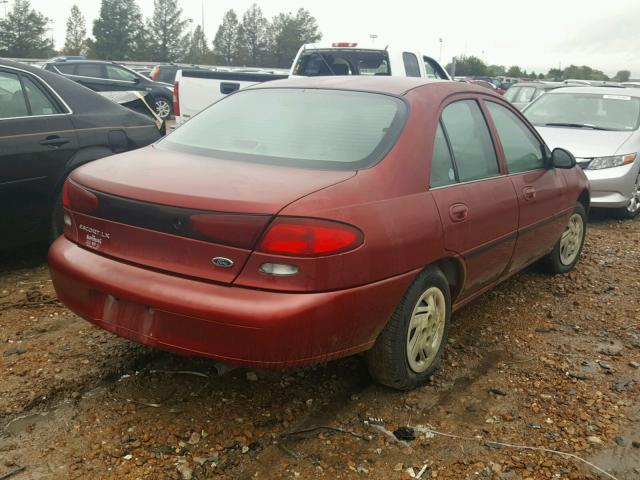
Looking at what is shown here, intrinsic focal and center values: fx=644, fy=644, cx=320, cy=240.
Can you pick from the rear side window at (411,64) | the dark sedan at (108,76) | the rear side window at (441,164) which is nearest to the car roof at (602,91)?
the rear side window at (411,64)

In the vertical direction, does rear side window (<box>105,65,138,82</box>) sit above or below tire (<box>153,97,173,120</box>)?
above

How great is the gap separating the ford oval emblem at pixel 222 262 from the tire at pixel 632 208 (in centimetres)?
657

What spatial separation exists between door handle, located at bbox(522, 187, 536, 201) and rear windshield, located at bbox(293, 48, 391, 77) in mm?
5461

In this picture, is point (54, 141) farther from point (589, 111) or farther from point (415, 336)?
point (589, 111)

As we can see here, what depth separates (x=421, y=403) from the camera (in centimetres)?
318

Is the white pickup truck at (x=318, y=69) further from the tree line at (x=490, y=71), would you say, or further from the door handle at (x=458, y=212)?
the tree line at (x=490, y=71)

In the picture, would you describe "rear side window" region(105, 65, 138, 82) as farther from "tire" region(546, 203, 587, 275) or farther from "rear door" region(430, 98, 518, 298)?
"rear door" region(430, 98, 518, 298)

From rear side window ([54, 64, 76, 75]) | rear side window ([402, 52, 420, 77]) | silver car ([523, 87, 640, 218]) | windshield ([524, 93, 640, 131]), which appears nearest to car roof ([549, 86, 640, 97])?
silver car ([523, 87, 640, 218])

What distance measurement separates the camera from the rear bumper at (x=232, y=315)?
8.21ft

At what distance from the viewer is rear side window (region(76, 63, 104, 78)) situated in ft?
56.8

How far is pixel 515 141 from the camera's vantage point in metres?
4.25

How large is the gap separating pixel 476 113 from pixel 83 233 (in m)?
2.36

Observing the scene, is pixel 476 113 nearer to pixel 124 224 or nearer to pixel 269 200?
pixel 269 200

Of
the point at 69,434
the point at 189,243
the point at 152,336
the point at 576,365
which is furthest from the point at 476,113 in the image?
the point at 69,434
